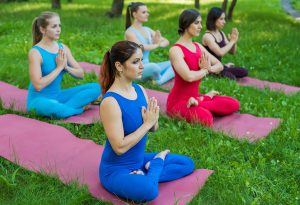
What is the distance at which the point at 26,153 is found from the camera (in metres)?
4.48

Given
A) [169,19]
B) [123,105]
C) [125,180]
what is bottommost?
[169,19]

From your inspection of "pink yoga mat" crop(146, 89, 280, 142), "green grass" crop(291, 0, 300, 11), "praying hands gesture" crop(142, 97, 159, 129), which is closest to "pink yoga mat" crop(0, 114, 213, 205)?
"praying hands gesture" crop(142, 97, 159, 129)

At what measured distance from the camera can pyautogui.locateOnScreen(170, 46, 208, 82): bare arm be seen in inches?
207

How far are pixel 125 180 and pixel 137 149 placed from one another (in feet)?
1.02

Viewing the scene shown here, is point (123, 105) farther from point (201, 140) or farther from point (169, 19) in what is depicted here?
point (169, 19)

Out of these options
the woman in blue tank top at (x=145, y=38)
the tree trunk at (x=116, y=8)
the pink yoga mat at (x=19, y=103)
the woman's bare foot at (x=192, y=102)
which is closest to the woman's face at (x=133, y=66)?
the woman's bare foot at (x=192, y=102)

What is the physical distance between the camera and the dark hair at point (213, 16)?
23.7ft

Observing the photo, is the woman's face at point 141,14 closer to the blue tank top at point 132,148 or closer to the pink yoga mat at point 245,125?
the pink yoga mat at point 245,125

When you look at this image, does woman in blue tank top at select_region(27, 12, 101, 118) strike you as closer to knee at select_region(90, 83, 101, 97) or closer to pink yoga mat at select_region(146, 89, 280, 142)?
knee at select_region(90, 83, 101, 97)

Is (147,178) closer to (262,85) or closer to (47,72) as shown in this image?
(47,72)

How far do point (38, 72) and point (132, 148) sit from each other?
2.26m

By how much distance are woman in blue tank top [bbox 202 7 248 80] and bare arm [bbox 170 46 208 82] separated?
2.08 meters

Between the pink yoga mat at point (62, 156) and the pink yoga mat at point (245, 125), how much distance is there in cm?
117

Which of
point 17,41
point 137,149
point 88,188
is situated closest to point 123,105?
point 137,149
